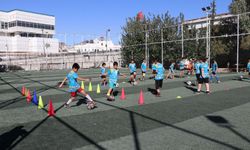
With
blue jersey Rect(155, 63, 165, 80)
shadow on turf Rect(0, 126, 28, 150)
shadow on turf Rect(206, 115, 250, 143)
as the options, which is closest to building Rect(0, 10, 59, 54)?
blue jersey Rect(155, 63, 165, 80)

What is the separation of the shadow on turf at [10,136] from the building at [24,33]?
298 feet

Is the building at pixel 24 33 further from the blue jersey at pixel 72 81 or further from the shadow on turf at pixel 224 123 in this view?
the shadow on turf at pixel 224 123

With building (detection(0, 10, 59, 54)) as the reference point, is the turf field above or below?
below

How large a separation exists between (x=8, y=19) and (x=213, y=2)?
240ft

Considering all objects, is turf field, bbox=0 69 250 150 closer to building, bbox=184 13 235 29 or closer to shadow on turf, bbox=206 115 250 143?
shadow on turf, bbox=206 115 250 143

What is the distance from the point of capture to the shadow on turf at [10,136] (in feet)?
19.7

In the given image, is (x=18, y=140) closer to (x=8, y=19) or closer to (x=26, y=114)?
(x=26, y=114)

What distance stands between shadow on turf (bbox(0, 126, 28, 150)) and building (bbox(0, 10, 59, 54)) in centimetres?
9087

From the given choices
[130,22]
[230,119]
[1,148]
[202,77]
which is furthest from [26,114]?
[130,22]

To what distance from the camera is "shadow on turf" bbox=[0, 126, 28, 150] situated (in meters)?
5.99

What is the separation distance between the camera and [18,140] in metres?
6.35

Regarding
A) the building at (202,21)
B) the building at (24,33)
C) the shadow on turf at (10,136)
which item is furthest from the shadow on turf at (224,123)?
the building at (24,33)

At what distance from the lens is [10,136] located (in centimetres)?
669

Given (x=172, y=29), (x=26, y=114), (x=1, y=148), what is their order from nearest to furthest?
(x=1, y=148) < (x=26, y=114) < (x=172, y=29)
